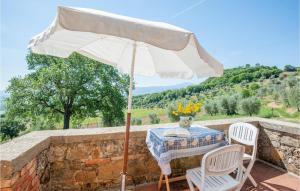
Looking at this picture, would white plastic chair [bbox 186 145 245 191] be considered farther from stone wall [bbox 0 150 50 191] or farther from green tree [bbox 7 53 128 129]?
green tree [bbox 7 53 128 129]

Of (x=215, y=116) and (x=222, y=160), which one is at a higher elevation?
(x=222, y=160)

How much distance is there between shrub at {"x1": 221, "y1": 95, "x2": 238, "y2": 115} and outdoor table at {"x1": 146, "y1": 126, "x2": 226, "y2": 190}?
16400mm

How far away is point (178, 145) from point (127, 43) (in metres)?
1.34

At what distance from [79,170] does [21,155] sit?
1.08 m

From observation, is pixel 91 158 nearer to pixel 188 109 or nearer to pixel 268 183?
pixel 188 109

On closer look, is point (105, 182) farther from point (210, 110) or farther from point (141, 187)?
point (210, 110)

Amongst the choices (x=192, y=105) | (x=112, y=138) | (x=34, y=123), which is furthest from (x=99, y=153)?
(x=34, y=123)

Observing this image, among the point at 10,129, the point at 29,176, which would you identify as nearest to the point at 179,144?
the point at 29,176

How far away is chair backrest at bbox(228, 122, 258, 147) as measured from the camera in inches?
108

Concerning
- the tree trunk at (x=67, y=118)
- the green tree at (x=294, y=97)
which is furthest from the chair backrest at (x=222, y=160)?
the green tree at (x=294, y=97)

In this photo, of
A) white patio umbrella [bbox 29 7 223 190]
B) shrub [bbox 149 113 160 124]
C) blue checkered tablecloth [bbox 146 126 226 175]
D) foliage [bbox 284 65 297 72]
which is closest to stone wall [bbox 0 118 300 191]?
blue checkered tablecloth [bbox 146 126 226 175]

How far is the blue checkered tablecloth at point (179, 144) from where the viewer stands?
2.30 meters

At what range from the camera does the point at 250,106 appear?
1641 centimetres

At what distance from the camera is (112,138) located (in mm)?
2775
